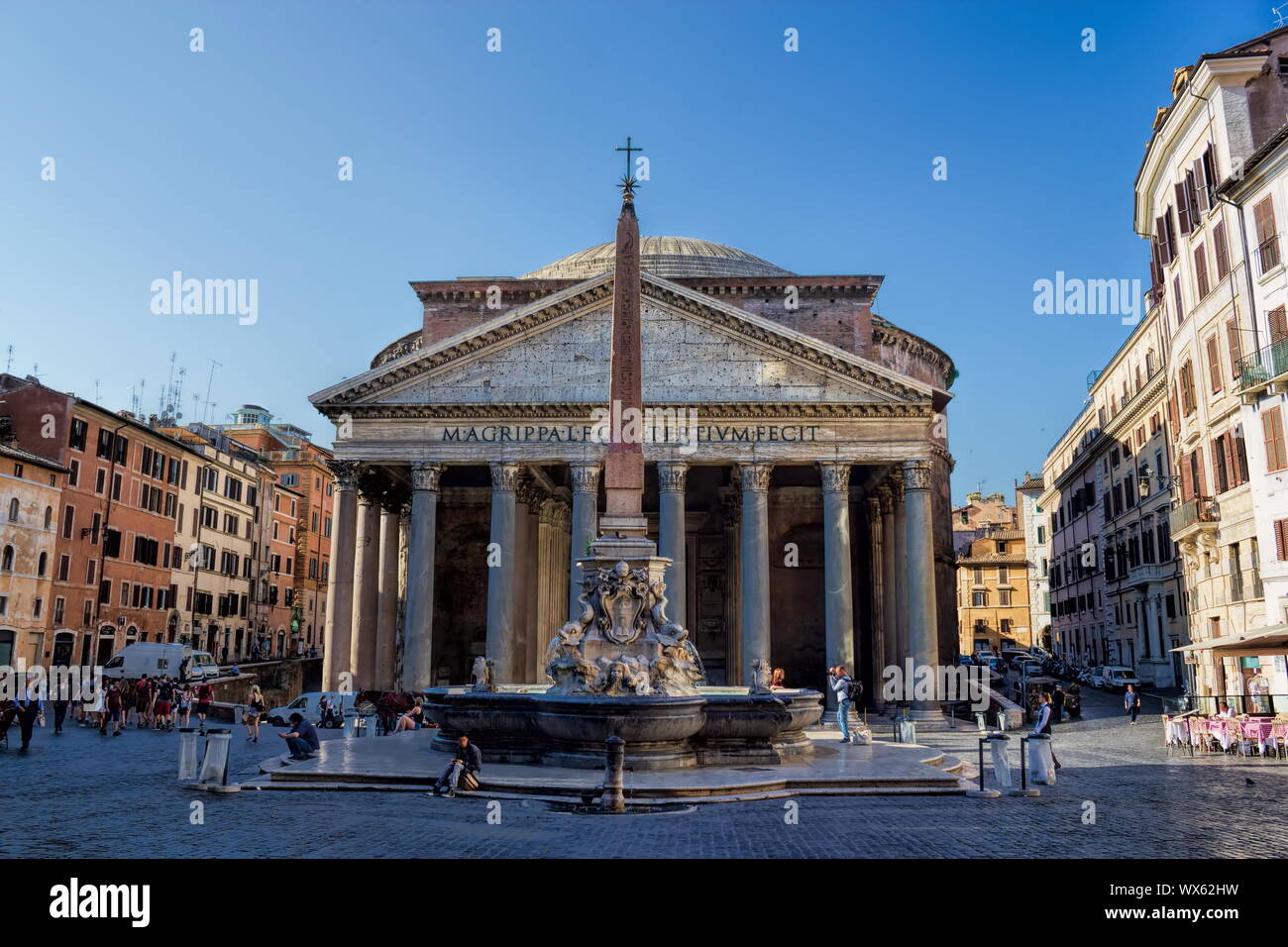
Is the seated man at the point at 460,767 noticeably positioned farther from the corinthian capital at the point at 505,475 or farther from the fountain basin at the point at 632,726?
the corinthian capital at the point at 505,475

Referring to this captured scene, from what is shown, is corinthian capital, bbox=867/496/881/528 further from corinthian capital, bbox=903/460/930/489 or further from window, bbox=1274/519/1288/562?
window, bbox=1274/519/1288/562

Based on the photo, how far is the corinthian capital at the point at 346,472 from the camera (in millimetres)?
28781

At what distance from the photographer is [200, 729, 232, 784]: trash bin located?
41.2 feet

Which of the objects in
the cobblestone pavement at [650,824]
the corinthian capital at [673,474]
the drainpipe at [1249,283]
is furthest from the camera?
the corinthian capital at [673,474]

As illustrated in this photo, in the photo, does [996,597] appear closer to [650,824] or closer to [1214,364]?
[1214,364]

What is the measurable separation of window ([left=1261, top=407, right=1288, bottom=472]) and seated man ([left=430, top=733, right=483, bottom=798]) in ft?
60.9

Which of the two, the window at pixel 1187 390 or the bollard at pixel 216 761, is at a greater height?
the window at pixel 1187 390

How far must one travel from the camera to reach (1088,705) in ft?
110

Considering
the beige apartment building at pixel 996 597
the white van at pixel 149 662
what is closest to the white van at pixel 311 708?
the white van at pixel 149 662

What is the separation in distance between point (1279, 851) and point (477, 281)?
105 ft

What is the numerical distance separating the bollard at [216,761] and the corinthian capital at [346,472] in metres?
16.6

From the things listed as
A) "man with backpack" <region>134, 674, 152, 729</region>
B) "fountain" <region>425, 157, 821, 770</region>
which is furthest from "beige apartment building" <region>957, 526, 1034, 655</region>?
"fountain" <region>425, 157, 821, 770</region>
